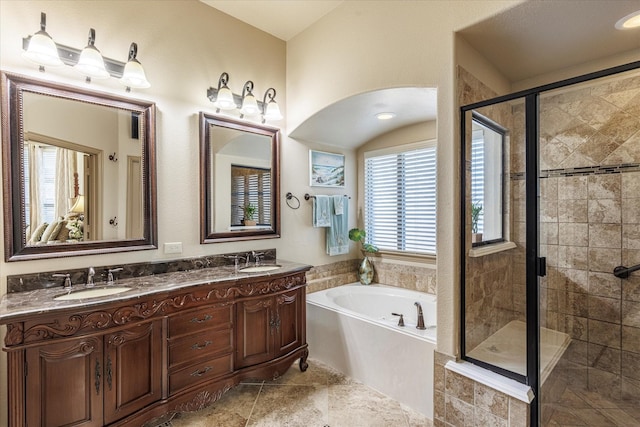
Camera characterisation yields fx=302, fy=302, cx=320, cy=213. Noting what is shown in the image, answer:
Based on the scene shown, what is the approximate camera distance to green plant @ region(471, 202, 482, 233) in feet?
6.80

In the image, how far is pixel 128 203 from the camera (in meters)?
2.18

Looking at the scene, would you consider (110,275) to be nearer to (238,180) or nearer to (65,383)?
(65,383)

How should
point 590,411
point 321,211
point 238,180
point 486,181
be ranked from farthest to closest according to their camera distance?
point 321,211, point 238,180, point 486,181, point 590,411

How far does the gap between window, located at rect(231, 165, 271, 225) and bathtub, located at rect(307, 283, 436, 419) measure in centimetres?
101

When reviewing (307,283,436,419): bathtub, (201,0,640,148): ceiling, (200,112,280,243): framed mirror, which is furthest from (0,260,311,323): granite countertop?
(201,0,640,148): ceiling

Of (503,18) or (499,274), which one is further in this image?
(499,274)

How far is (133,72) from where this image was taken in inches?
80.6

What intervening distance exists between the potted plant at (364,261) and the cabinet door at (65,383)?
255 centimetres

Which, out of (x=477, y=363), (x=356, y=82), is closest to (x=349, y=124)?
(x=356, y=82)

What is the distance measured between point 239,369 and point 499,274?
199 cm

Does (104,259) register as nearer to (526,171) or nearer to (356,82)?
(356,82)

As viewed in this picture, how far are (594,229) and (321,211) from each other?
231 centimetres

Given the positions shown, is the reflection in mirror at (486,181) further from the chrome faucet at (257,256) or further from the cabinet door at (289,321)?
the chrome faucet at (257,256)

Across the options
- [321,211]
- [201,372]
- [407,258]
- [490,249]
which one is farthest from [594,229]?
[201,372]
